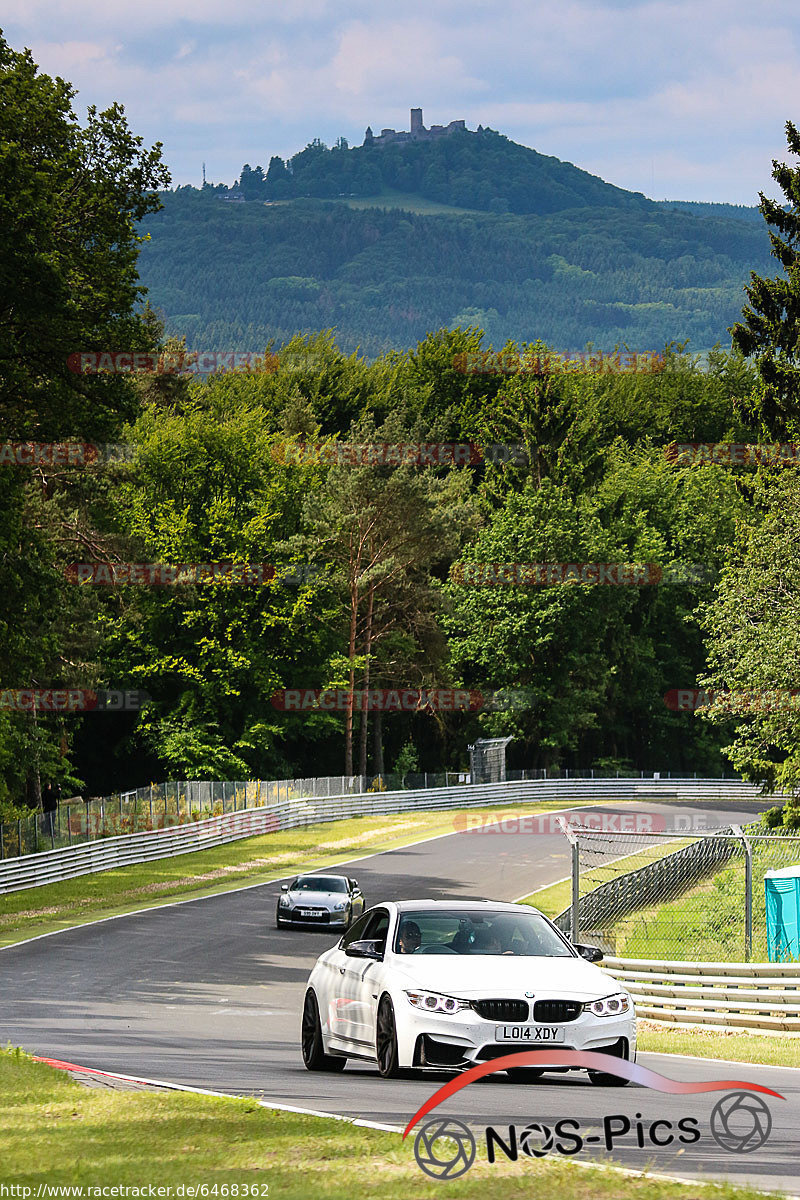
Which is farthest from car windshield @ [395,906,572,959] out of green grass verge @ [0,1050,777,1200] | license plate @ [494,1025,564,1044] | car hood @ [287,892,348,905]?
car hood @ [287,892,348,905]

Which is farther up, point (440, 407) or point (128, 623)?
point (440, 407)

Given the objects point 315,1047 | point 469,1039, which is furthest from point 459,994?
point 315,1047

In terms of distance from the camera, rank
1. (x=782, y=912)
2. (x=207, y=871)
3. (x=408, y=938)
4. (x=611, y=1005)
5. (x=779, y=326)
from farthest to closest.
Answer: (x=207, y=871)
(x=779, y=326)
(x=782, y=912)
(x=408, y=938)
(x=611, y=1005)

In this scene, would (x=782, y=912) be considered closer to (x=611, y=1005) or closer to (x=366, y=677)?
(x=611, y=1005)

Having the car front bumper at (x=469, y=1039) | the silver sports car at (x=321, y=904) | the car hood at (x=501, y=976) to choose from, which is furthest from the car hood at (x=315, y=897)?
the car front bumper at (x=469, y=1039)

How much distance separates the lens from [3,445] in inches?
1250

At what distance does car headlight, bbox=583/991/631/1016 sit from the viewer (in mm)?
10258

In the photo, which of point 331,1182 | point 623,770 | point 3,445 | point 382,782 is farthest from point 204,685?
point 331,1182

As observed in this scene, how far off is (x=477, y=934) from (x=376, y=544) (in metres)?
65.0

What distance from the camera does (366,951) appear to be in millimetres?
11602

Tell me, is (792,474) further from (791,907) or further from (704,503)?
(704,503)

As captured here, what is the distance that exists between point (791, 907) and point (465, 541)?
66.6 m

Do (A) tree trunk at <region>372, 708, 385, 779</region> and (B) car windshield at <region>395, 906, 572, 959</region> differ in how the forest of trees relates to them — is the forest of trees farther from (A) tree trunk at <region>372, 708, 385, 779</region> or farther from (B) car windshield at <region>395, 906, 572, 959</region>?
(B) car windshield at <region>395, 906, 572, 959</region>

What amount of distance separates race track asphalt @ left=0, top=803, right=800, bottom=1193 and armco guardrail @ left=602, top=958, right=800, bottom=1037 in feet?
12.2
